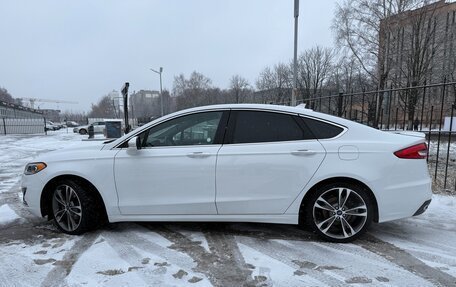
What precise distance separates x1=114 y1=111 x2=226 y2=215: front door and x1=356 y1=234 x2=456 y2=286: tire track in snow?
1879 millimetres

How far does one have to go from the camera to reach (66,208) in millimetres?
4066

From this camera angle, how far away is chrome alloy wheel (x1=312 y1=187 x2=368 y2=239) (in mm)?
3623

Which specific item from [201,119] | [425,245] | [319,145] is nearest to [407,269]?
[425,245]

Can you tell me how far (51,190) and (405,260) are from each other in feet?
14.1

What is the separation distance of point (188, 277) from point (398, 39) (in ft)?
91.6

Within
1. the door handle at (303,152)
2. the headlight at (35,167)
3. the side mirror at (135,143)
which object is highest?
the side mirror at (135,143)

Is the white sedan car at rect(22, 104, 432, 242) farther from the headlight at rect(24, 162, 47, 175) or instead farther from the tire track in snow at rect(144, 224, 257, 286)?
the tire track in snow at rect(144, 224, 257, 286)

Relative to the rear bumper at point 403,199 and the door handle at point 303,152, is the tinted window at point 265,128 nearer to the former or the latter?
the door handle at point 303,152

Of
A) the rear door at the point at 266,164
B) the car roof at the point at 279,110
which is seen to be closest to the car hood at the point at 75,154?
the car roof at the point at 279,110

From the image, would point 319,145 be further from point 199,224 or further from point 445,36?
point 445,36

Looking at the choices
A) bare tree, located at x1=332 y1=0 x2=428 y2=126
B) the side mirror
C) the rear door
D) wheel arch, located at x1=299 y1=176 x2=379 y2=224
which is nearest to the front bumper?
the side mirror

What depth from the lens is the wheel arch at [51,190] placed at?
13.2ft

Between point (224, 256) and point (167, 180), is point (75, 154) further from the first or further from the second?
point (224, 256)

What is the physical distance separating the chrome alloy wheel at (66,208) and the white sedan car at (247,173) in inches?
0.5
